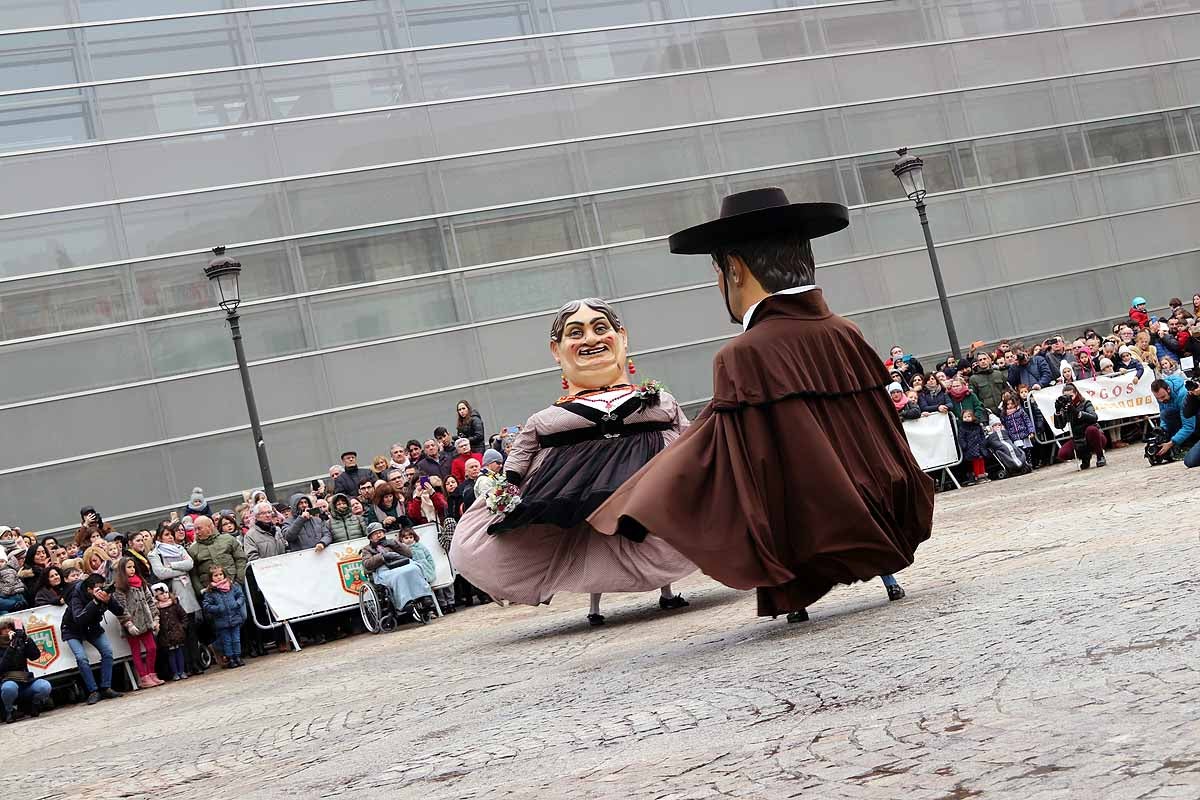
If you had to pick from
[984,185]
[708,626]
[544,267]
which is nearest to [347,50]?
[544,267]

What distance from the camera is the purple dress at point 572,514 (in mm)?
10555

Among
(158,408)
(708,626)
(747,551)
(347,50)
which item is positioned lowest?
(708,626)

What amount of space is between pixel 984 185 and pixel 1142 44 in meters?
Answer: 5.56

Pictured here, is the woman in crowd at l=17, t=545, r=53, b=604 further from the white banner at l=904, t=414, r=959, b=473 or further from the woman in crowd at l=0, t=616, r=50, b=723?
the white banner at l=904, t=414, r=959, b=473

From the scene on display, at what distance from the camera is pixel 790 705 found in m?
5.41

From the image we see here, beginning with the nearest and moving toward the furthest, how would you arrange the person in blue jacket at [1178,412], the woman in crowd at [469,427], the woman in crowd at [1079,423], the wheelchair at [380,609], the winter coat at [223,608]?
the person in blue jacket at [1178,412], the winter coat at [223,608], the wheelchair at [380,609], the woman in crowd at [1079,423], the woman in crowd at [469,427]

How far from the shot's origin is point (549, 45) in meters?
28.8

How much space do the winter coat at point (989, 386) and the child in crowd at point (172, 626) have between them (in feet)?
35.4

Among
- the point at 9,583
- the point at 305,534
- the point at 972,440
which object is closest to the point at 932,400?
the point at 972,440

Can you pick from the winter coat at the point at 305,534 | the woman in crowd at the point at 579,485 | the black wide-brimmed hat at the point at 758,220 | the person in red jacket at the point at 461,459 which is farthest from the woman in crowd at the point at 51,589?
the black wide-brimmed hat at the point at 758,220

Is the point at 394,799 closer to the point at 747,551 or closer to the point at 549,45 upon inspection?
the point at 747,551

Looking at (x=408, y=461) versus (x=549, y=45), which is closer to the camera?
(x=408, y=461)

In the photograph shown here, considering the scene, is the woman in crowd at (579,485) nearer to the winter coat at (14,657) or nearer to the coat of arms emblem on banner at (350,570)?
the coat of arms emblem on banner at (350,570)

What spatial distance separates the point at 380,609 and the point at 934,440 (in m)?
7.87
